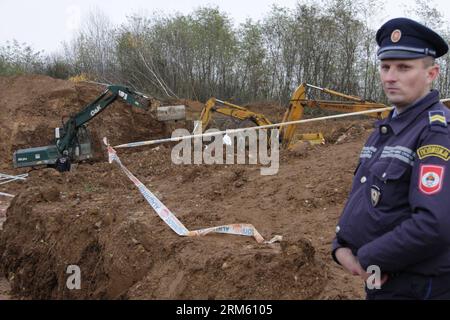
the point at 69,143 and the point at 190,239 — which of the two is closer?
the point at 190,239

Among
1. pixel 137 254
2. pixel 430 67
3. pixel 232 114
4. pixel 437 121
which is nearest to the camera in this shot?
pixel 437 121

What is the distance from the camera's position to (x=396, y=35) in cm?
217

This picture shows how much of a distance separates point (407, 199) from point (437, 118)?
1.13 feet

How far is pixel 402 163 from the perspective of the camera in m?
2.04

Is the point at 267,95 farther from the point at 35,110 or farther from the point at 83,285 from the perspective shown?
the point at 83,285

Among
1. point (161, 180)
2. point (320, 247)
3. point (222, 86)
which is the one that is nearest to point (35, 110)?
point (161, 180)

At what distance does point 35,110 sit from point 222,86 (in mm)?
11927

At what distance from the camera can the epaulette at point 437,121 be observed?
199 centimetres

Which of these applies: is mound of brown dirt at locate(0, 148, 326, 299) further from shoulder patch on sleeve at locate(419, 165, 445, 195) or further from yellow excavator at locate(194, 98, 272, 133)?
yellow excavator at locate(194, 98, 272, 133)

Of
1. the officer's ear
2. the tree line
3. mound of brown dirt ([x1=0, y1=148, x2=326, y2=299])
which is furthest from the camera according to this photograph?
the tree line

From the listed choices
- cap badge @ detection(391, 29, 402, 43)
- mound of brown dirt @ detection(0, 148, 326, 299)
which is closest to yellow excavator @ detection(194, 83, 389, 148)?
mound of brown dirt @ detection(0, 148, 326, 299)

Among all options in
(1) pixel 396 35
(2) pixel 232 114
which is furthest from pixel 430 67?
(2) pixel 232 114

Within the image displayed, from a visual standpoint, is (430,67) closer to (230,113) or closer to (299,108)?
(299,108)

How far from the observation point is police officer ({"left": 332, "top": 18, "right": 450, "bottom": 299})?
1.91 meters
